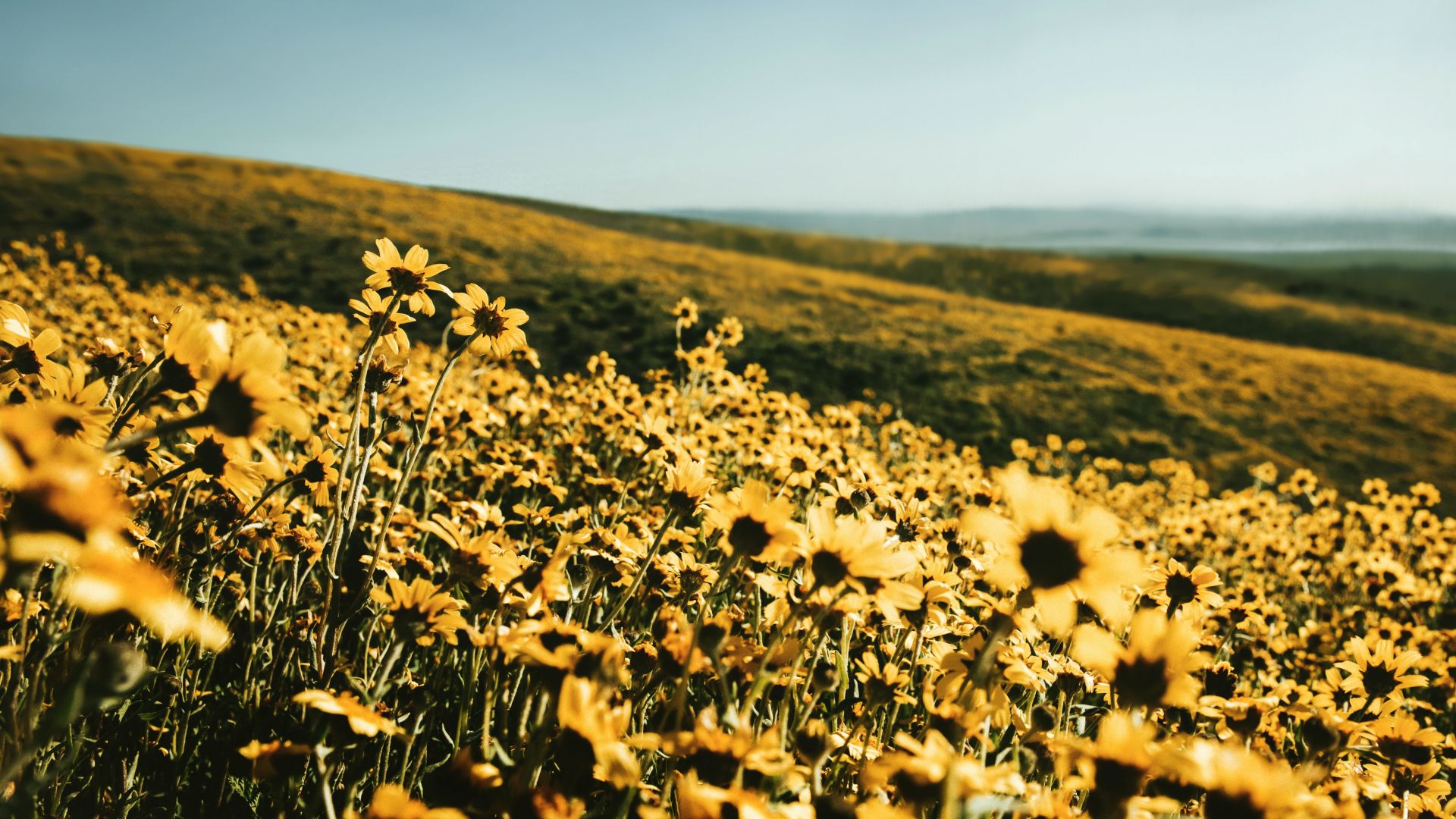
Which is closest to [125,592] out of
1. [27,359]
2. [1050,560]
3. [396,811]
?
[396,811]

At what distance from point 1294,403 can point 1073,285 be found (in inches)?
1403

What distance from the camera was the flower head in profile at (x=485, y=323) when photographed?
2.32 meters

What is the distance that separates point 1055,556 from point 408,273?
6.22ft

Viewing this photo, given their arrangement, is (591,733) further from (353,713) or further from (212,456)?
(212,456)

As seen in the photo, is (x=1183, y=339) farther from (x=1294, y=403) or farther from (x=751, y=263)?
(x=751, y=263)

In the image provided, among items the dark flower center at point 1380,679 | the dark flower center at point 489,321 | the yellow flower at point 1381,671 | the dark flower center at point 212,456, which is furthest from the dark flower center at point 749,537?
the dark flower center at point 1380,679

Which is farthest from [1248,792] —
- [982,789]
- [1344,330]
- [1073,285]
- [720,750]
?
[1073,285]

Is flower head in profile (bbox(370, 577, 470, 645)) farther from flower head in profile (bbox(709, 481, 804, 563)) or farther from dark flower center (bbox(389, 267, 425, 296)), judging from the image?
dark flower center (bbox(389, 267, 425, 296))

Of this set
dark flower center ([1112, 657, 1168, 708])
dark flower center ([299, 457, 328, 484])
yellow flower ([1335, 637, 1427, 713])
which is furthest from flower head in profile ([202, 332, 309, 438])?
yellow flower ([1335, 637, 1427, 713])

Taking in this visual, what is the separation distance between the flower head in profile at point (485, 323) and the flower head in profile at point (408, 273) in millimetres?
114

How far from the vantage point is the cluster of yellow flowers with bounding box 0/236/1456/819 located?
1.12 meters

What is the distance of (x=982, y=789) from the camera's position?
1.18m

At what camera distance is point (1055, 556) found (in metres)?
1.34

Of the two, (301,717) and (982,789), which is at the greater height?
(982,789)
